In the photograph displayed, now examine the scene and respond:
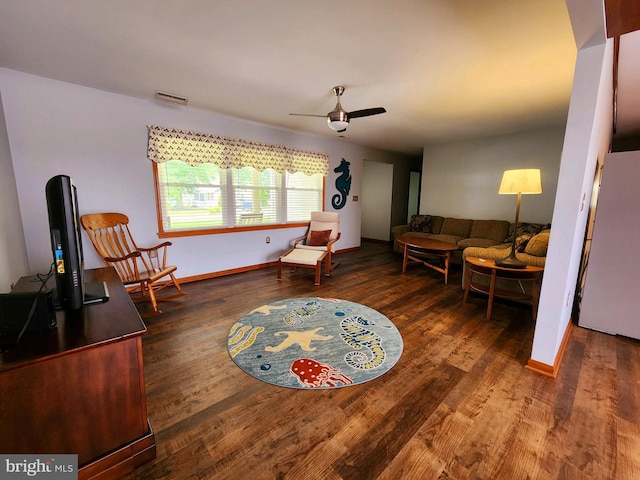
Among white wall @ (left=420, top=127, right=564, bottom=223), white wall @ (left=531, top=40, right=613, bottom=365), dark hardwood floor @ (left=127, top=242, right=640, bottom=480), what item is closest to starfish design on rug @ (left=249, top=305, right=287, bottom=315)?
dark hardwood floor @ (left=127, top=242, right=640, bottom=480)

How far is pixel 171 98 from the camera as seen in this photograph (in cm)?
306

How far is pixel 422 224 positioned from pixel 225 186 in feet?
13.3

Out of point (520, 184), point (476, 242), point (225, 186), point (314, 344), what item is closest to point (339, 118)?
point (520, 184)

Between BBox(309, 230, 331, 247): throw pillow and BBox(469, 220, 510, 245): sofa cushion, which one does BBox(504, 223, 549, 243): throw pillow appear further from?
BBox(309, 230, 331, 247): throw pillow

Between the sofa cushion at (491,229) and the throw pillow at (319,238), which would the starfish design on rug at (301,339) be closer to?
the throw pillow at (319,238)

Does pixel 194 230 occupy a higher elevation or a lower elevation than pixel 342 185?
lower

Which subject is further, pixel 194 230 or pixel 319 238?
pixel 319 238

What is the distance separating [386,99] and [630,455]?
3.29 metres

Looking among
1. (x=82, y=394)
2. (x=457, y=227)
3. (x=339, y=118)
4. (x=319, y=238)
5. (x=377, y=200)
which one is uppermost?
(x=339, y=118)

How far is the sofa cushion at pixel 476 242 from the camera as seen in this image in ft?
15.0

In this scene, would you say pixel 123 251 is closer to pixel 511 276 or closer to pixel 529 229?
pixel 511 276

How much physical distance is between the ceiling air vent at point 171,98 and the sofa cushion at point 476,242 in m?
4.73

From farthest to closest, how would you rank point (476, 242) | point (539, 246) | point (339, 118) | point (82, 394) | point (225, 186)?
point (476, 242)
point (225, 186)
point (539, 246)
point (339, 118)
point (82, 394)

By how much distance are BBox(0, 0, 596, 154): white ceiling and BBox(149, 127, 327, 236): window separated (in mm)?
675
